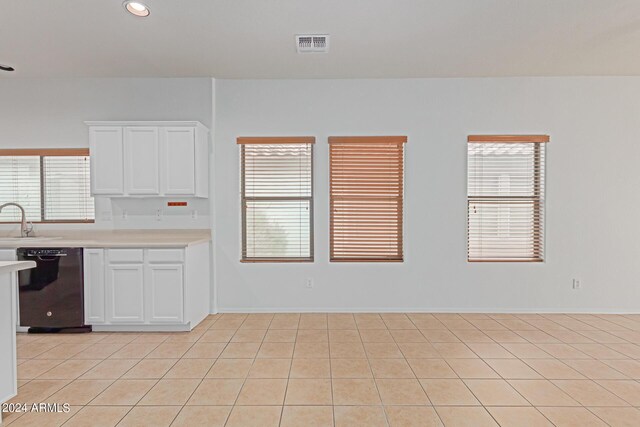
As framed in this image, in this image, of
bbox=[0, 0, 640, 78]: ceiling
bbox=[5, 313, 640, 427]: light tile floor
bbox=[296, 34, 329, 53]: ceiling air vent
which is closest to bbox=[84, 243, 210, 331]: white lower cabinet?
bbox=[5, 313, 640, 427]: light tile floor

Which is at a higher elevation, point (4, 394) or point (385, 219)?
point (385, 219)

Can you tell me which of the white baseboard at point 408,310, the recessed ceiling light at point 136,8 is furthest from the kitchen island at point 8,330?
the white baseboard at point 408,310

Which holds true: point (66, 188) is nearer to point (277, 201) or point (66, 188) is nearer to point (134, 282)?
point (134, 282)

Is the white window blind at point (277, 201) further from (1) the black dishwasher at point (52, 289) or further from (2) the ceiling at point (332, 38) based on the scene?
(1) the black dishwasher at point (52, 289)

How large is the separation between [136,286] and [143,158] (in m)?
1.37

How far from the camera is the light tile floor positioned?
7.66ft

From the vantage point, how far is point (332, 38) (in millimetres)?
3494

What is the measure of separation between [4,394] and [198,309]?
6.48 ft

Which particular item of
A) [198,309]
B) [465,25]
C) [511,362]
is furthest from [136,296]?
[465,25]

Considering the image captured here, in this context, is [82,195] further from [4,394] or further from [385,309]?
[385,309]

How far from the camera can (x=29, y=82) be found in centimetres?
450

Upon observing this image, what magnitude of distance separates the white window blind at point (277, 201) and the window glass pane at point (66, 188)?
1.86 metres

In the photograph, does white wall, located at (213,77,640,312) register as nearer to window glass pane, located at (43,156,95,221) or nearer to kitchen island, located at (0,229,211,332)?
kitchen island, located at (0,229,211,332)

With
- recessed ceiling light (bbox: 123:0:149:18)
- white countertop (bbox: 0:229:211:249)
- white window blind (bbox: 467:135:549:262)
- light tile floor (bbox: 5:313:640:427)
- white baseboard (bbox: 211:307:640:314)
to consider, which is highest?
recessed ceiling light (bbox: 123:0:149:18)
